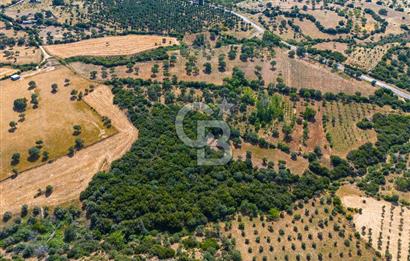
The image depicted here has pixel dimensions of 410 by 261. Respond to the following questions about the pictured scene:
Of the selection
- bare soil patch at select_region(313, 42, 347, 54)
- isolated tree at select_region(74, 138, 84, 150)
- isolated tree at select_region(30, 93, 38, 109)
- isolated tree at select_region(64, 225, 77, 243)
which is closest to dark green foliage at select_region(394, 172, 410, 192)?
bare soil patch at select_region(313, 42, 347, 54)

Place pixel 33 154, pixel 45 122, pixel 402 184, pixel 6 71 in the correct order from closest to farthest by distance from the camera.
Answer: pixel 402 184, pixel 33 154, pixel 45 122, pixel 6 71

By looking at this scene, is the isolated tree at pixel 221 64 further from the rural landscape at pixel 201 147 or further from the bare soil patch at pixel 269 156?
the bare soil patch at pixel 269 156

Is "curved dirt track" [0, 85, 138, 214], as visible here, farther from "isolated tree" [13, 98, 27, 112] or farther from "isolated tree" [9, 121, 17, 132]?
"isolated tree" [13, 98, 27, 112]

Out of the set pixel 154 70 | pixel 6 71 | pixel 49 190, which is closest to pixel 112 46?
pixel 154 70

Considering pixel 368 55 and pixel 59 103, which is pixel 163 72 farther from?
pixel 368 55

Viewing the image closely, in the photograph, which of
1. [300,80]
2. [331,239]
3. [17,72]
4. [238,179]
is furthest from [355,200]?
[17,72]

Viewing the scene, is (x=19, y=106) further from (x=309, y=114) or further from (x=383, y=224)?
(x=383, y=224)
